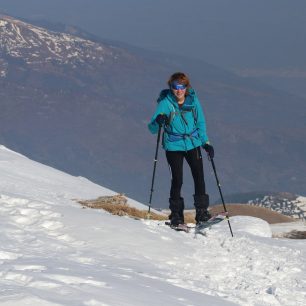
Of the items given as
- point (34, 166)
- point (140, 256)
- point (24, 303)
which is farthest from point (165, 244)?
point (34, 166)

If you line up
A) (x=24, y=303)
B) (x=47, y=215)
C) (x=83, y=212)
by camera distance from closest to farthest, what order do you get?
(x=24, y=303) < (x=47, y=215) < (x=83, y=212)

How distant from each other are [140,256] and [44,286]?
11.7 feet

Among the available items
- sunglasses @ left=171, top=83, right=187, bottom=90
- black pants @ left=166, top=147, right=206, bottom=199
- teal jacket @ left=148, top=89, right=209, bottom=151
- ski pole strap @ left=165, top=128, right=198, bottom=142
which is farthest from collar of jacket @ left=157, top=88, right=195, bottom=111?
black pants @ left=166, top=147, right=206, bottom=199

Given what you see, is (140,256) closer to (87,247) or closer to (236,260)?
(87,247)

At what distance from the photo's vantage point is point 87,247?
941 cm

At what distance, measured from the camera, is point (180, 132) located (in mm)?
12211

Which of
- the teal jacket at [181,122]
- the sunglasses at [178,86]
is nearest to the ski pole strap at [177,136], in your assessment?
the teal jacket at [181,122]

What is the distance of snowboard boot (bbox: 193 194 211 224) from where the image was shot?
41.6 feet

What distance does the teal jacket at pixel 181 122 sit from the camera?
12.1 m

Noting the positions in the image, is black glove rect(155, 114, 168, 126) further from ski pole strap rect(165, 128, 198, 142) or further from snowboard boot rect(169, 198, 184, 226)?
snowboard boot rect(169, 198, 184, 226)

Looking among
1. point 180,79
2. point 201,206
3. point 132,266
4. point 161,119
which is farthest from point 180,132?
point 132,266

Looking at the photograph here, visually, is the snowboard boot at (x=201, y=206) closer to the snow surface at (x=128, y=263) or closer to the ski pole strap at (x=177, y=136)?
the snow surface at (x=128, y=263)

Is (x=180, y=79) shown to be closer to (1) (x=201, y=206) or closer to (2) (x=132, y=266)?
(1) (x=201, y=206)

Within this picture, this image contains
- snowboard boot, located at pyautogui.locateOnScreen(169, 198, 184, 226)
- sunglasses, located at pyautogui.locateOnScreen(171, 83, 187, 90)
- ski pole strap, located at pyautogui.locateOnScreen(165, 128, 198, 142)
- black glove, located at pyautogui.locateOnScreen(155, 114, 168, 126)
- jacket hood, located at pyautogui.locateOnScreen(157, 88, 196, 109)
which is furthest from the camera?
snowboard boot, located at pyautogui.locateOnScreen(169, 198, 184, 226)
